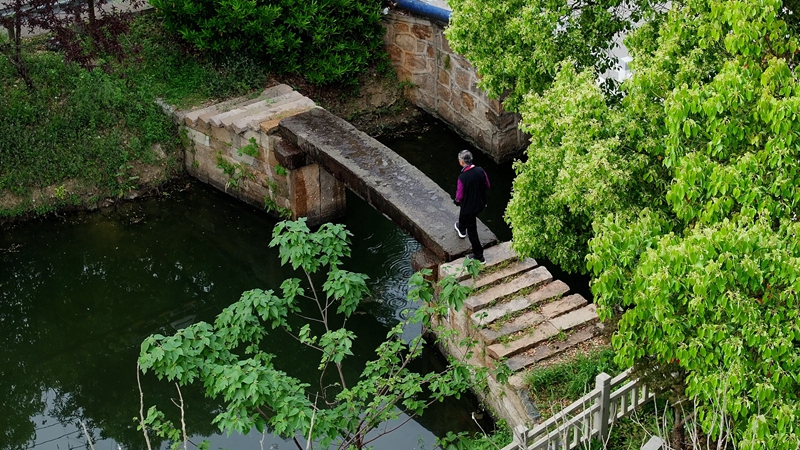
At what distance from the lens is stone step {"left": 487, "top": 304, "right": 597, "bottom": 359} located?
11.1 m

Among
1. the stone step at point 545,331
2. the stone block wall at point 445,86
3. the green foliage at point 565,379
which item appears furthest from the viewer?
the stone block wall at point 445,86

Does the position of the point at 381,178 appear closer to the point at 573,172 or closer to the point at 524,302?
the point at 524,302

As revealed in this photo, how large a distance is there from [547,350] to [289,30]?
7.80 meters

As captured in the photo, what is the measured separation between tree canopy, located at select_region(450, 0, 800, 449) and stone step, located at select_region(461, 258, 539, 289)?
2.75 m

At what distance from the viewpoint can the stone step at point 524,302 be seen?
37.9 ft

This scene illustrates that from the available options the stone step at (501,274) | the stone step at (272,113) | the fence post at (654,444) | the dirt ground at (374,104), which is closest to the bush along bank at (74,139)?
the stone step at (272,113)

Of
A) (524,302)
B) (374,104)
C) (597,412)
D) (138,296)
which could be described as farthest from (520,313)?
(374,104)

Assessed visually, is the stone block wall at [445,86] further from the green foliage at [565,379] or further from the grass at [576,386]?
the green foliage at [565,379]

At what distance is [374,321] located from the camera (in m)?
13.7

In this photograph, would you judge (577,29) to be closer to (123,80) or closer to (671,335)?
(671,335)

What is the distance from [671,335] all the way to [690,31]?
2727mm

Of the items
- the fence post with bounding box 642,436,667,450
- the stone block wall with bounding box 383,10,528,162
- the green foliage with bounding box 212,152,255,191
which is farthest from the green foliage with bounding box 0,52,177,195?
the fence post with bounding box 642,436,667,450

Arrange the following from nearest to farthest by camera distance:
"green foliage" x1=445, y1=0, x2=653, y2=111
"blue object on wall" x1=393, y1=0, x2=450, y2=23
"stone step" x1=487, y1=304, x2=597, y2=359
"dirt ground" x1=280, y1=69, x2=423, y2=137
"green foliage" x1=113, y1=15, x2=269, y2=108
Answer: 1. "green foliage" x1=445, y1=0, x2=653, y2=111
2. "stone step" x1=487, y1=304, x2=597, y2=359
3. "green foliage" x1=113, y1=15, x2=269, y2=108
4. "blue object on wall" x1=393, y1=0, x2=450, y2=23
5. "dirt ground" x1=280, y1=69, x2=423, y2=137

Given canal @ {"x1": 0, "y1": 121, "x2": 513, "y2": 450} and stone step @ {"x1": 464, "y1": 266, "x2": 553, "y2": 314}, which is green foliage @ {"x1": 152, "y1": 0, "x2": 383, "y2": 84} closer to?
canal @ {"x1": 0, "y1": 121, "x2": 513, "y2": 450}
